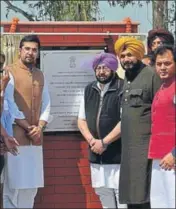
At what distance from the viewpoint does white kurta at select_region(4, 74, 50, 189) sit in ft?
25.7

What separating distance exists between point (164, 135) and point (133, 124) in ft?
Result: 3.16

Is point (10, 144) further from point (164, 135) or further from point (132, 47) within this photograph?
point (164, 135)

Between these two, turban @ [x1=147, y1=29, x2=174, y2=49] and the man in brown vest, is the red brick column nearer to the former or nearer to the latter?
the man in brown vest

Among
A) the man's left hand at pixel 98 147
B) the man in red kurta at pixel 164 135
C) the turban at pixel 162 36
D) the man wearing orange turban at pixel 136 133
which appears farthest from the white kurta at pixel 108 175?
the man in red kurta at pixel 164 135

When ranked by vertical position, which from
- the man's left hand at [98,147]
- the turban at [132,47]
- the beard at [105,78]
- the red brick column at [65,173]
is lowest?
the red brick column at [65,173]

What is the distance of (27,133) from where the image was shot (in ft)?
25.7

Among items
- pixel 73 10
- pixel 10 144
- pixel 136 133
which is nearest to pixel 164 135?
pixel 136 133

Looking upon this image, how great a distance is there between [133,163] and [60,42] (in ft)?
7.06

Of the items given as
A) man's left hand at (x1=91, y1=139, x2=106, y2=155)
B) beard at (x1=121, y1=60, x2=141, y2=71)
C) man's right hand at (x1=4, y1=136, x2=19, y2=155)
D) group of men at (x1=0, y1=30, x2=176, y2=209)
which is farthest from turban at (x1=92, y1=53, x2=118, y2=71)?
man's right hand at (x1=4, y1=136, x2=19, y2=155)

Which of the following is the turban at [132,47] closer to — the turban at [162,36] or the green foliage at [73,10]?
the turban at [162,36]

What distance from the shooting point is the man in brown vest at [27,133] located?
784cm

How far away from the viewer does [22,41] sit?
7922 millimetres

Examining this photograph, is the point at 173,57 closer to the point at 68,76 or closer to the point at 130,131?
the point at 130,131

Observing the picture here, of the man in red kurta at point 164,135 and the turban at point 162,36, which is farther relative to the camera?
the turban at point 162,36
